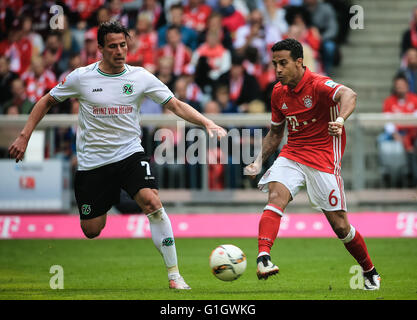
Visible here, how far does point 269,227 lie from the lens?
28.3 ft

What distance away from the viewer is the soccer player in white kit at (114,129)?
898cm

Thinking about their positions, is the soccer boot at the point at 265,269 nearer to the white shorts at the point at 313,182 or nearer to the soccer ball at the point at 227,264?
the soccer ball at the point at 227,264

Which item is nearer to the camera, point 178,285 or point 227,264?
point 227,264

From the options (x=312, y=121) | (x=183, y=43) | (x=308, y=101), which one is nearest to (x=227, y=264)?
(x=312, y=121)

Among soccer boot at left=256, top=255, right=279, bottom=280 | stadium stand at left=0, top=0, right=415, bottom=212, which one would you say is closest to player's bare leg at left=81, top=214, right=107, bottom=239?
soccer boot at left=256, top=255, right=279, bottom=280

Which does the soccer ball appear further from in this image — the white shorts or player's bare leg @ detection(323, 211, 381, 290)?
player's bare leg @ detection(323, 211, 381, 290)

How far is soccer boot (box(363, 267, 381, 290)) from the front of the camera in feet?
29.6

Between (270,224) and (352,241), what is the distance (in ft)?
3.14

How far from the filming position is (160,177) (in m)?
16.0

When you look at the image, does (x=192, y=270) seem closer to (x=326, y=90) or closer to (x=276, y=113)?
(x=276, y=113)

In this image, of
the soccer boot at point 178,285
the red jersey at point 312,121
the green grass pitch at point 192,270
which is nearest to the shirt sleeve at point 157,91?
the red jersey at point 312,121

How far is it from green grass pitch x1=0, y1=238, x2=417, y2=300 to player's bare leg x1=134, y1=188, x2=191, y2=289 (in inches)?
7.1

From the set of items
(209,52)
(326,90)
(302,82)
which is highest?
(209,52)

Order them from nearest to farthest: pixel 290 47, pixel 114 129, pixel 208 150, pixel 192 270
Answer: pixel 290 47, pixel 114 129, pixel 192 270, pixel 208 150
